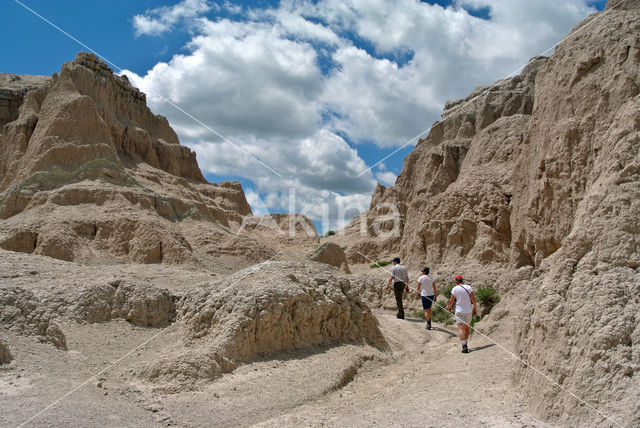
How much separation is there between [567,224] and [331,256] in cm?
1955

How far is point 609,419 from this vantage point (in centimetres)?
452

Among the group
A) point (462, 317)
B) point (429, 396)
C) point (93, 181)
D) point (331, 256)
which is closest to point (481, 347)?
point (462, 317)

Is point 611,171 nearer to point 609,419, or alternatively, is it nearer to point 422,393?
point 609,419

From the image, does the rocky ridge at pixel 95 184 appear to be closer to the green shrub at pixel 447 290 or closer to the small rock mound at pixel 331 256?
the small rock mound at pixel 331 256

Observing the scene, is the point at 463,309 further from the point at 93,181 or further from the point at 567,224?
the point at 93,181

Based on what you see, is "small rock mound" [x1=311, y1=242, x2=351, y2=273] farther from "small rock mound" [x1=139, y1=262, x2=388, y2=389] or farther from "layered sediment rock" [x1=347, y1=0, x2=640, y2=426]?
"small rock mound" [x1=139, y1=262, x2=388, y2=389]

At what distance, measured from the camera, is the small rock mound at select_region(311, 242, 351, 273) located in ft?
95.4

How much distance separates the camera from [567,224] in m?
10.6

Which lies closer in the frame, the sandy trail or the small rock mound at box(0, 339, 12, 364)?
the sandy trail

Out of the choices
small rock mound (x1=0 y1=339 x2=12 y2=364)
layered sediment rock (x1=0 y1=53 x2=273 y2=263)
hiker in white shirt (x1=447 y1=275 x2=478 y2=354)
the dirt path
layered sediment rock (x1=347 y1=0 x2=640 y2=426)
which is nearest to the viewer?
layered sediment rock (x1=347 y1=0 x2=640 y2=426)

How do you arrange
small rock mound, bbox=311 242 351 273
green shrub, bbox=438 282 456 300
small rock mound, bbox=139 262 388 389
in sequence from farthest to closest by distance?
small rock mound, bbox=311 242 351 273 < green shrub, bbox=438 282 456 300 < small rock mound, bbox=139 262 388 389

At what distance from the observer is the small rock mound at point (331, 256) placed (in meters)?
29.1

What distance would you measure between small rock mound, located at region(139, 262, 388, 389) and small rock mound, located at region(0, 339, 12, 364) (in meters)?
1.72

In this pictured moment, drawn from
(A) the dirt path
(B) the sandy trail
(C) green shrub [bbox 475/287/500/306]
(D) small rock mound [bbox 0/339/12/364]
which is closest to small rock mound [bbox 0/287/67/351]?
(B) the sandy trail
